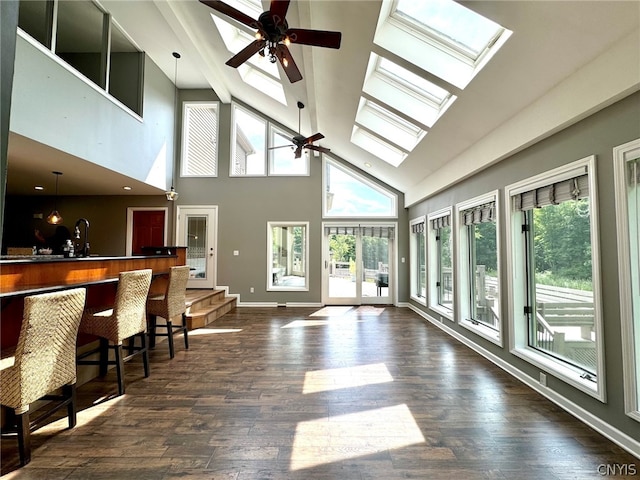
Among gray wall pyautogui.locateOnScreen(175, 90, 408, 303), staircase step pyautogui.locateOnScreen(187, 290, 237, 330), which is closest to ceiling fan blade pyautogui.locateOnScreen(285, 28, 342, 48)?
staircase step pyautogui.locateOnScreen(187, 290, 237, 330)

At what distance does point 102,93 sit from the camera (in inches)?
169

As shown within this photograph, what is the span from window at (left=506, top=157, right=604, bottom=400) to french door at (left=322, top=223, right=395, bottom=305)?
3.99 metres

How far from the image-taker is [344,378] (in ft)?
9.84

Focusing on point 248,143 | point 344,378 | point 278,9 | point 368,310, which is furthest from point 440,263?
point 248,143

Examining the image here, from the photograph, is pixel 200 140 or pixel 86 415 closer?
pixel 86 415

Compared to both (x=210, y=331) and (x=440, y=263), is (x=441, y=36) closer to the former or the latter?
(x=440, y=263)

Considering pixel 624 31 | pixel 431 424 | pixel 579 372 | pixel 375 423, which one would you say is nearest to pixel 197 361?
pixel 375 423

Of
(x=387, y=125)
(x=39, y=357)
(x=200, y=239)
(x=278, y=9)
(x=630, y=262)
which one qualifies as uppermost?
(x=387, y=125)

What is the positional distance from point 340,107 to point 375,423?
167 inches

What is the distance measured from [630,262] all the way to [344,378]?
8.13 ft

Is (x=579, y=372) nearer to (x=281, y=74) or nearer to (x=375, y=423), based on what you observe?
(x=375, y=423)

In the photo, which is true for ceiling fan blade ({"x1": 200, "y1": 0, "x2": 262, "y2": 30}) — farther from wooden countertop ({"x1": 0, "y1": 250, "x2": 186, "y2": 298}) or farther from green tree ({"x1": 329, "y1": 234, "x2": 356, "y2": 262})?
green tree ({"x1": 329, "y1": 234, "x2": 356, "y2": 262})

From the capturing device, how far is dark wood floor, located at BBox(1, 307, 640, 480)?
1.77 metres

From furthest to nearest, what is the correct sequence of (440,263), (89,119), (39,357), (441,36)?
(440,263) → (89,119) → (441,36) → (39,357)
